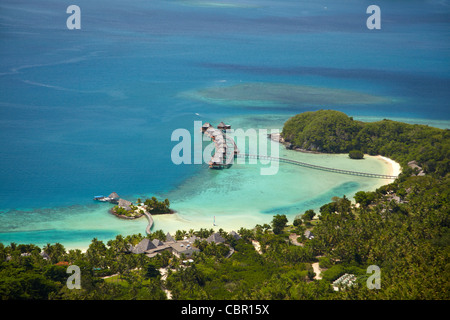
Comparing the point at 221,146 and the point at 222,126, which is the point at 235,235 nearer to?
the point at 221,146

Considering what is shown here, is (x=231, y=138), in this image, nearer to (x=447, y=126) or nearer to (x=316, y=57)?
(x=447, y=126)

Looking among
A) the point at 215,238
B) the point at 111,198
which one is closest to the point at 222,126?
the point at 111,198

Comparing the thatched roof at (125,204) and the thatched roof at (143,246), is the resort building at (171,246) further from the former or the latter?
the thatched roof at (125,204)

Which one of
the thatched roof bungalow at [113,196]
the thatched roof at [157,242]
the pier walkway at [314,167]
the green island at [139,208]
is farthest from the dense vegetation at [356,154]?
the thatched roof at [157,242]

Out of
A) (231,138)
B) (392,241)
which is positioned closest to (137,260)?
(392,241)

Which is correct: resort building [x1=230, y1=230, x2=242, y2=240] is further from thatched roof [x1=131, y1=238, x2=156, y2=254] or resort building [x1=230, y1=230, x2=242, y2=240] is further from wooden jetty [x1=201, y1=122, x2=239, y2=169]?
wooden jetty [x1=201, y1=122, x2=239, y2=169]

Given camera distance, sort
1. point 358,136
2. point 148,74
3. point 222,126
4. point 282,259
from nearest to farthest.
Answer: point 282,259, point 358,136, point 222,126, point 148,74

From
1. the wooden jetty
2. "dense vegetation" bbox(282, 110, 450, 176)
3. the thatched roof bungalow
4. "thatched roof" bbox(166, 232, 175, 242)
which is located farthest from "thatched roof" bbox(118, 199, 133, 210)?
"dense vegetation" bbox(282, 110, 450, 176)
